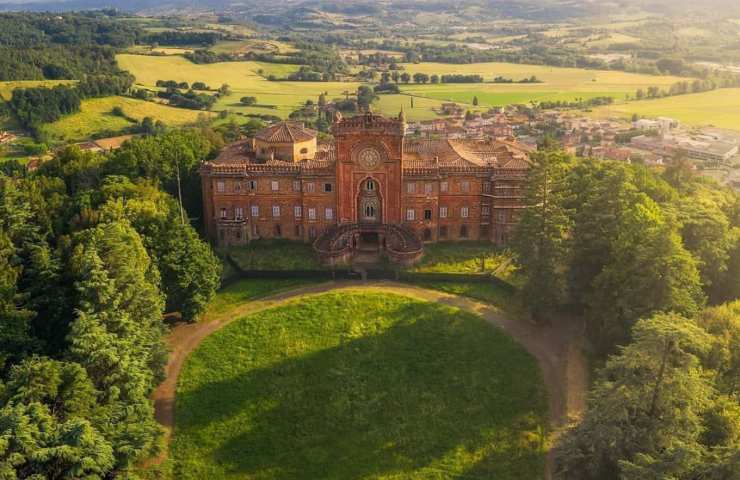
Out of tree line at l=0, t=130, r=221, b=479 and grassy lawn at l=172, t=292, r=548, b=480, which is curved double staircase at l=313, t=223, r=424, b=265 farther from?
tree line at l=0, t=130, r=221, b=479

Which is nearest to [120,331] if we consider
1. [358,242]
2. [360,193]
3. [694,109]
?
[358,242]

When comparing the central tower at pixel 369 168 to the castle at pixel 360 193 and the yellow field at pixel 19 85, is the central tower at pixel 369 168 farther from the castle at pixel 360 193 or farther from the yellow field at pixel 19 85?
the yellow field at pixel 19 85

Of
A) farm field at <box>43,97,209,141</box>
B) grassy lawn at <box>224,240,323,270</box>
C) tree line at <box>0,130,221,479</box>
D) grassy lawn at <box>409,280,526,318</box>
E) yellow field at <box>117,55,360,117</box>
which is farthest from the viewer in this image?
yellow field at <box>117,55,360,117</box>

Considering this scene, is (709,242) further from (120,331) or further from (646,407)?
(120,331)

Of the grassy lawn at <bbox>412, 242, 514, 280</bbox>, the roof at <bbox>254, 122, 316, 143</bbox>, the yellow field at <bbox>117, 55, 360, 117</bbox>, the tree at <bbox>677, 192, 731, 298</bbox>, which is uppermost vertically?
the yellow field at <bbox>117, 55, 360, 117</bbox>

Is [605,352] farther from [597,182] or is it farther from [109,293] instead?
[109,293]

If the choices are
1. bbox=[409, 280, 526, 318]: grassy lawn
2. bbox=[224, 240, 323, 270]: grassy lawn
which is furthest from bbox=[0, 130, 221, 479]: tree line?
bbox=[409, 280, 526, 318]: grassy lawn

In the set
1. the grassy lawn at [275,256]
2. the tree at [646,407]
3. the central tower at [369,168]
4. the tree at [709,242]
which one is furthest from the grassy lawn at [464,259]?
the tree at [646,407]
